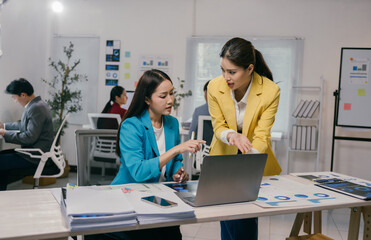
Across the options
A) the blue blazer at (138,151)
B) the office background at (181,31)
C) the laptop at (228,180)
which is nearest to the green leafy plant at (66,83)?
the office background at (181,31)

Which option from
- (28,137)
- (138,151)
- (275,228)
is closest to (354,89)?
(275,228)

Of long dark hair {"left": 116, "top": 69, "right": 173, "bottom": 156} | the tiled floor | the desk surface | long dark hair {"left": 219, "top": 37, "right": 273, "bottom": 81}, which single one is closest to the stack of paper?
the desk surface

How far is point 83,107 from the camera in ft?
17.3

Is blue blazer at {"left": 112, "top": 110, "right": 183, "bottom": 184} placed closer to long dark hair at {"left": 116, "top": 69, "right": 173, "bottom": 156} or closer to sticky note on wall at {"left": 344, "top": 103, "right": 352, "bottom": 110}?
long dark hair at {"left": 116, "top": 69, "right": 173, "bottom": 156}

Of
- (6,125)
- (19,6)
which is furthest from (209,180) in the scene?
(19,6)

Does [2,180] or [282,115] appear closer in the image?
[2,180]

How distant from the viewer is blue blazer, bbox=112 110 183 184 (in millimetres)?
1484

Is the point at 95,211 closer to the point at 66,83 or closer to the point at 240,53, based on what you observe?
the point at 240,53

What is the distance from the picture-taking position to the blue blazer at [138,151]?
4.87 ft

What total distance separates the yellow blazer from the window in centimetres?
302

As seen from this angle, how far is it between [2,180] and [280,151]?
330 centimetres

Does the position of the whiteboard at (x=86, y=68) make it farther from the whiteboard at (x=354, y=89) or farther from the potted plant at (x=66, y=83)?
the whiteboard at (x=354, y=89)

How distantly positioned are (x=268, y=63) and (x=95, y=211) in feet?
13.5

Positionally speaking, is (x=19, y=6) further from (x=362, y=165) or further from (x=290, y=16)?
(x=362, y=165)
